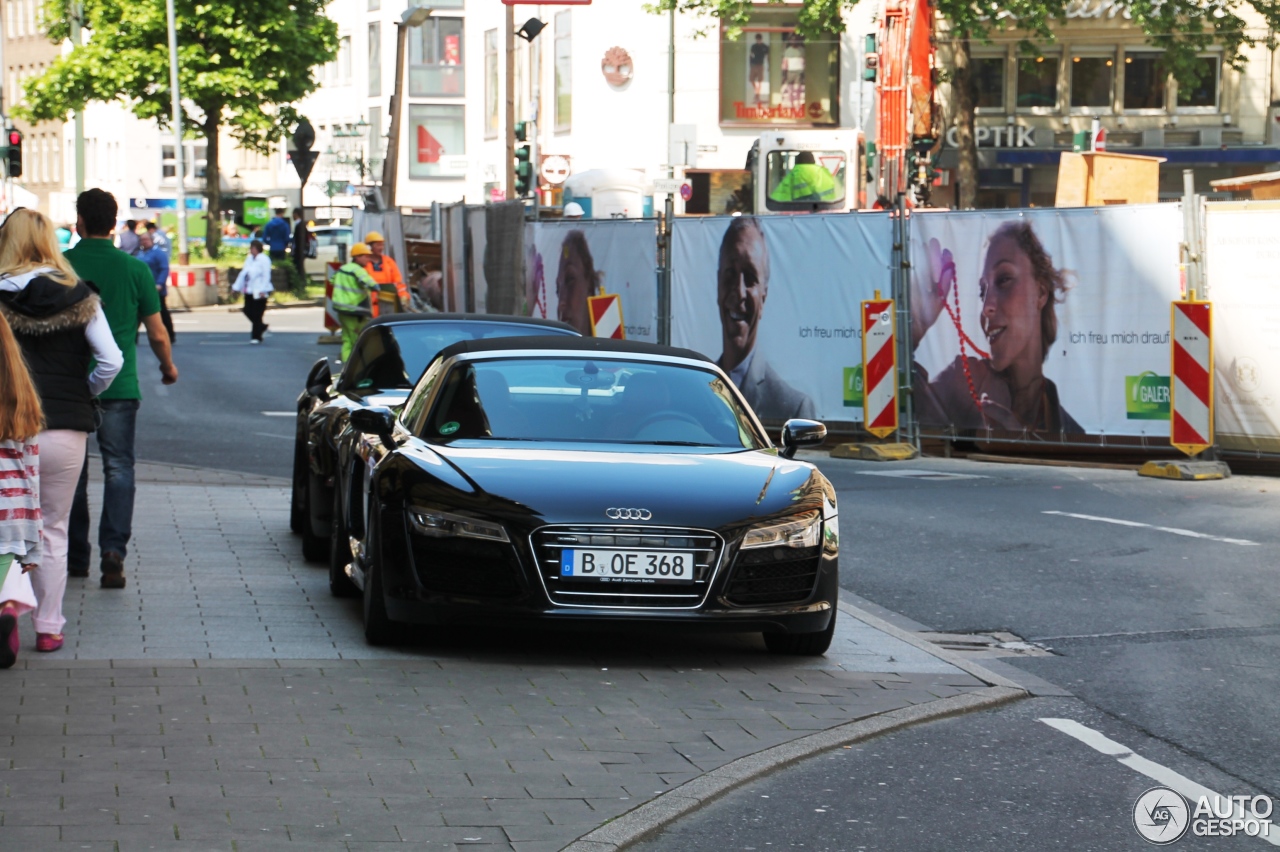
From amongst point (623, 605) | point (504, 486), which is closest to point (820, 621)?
point (623, 605)

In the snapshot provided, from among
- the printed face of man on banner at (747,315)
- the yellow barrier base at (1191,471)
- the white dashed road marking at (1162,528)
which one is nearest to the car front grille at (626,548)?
the white dashed road marking at (1162,528)

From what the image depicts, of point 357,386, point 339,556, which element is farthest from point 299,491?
point 339,556

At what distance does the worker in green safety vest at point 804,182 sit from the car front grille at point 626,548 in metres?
32.5

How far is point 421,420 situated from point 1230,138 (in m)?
42.8

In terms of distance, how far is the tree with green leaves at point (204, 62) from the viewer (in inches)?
2237

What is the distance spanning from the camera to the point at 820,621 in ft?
26.8

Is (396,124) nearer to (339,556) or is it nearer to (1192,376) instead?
(1192,376)

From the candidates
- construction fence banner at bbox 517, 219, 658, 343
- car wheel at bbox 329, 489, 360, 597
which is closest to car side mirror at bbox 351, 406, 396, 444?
car wheel at bbox 329, 489, 360, 597

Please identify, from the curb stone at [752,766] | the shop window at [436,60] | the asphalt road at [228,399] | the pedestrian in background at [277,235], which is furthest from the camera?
the shop window at [436,60]

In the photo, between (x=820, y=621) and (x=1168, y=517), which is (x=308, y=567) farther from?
(x=1168, y=517)

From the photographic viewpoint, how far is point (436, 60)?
75625 millimetres

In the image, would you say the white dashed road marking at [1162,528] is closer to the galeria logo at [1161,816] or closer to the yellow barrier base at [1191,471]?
the yellow barrier base at [1191,471]

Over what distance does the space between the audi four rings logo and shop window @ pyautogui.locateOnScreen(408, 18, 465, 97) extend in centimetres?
6882

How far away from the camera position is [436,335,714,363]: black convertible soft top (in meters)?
9.28
